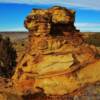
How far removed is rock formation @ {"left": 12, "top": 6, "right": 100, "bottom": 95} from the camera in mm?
24891

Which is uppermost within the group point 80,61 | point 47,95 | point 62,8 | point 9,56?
point 62,8

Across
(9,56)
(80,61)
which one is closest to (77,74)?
(80,61)

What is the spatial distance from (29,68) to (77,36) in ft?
10.7

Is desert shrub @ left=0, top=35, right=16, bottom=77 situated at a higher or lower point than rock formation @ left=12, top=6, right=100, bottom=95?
lower

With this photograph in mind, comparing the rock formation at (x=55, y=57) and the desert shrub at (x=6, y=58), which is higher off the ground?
the rock formation at (x=55, y=57)

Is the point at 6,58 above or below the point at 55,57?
below

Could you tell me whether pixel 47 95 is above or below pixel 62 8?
below

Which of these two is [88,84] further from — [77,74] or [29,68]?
[29,68]

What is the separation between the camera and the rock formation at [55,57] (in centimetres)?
2489

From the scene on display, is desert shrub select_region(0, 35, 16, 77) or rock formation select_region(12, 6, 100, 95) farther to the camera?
desert shrub select_region(0, 35, 16, 77)

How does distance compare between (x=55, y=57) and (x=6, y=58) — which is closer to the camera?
(x=55, y=57)

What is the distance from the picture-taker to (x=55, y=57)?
25219mm

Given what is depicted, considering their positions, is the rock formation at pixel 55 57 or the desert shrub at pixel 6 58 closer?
the rock formation at pixel 55 57

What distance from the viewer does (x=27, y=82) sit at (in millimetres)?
26172
